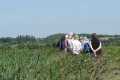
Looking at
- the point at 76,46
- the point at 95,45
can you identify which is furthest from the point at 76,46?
the point at 95,45

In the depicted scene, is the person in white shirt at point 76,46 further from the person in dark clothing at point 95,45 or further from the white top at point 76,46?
the person in dark clothing at point 95,45

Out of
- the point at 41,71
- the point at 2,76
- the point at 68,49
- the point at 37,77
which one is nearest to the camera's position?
the point at 2,76

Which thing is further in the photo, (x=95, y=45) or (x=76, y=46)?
(x=95, y=45)

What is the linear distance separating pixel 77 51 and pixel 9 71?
928 cm

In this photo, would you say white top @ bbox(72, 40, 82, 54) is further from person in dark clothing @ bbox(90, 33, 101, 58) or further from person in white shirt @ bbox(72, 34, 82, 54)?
person in dark clothing @ bbox(90, 33, 101, 58)

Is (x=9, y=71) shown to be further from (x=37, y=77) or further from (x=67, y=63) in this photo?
(x=67, y=63)

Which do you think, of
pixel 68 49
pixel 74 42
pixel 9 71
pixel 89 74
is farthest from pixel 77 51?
pixel 9 71

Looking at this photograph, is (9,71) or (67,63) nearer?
(9,71)

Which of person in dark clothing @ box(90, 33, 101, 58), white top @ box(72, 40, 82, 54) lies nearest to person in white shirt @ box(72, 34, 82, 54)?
white top @ box(72, 40, 82, 54)

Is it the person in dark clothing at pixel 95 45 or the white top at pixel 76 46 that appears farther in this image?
the person in dark clothing at pixel 95 45

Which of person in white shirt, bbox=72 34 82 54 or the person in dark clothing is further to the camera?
the person in dark clothing

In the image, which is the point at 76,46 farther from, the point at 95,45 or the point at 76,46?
the point at 95,45

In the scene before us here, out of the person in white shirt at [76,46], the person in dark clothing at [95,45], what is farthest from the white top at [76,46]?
the person in dark clothing at [95,45]

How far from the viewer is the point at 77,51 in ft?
57.1
